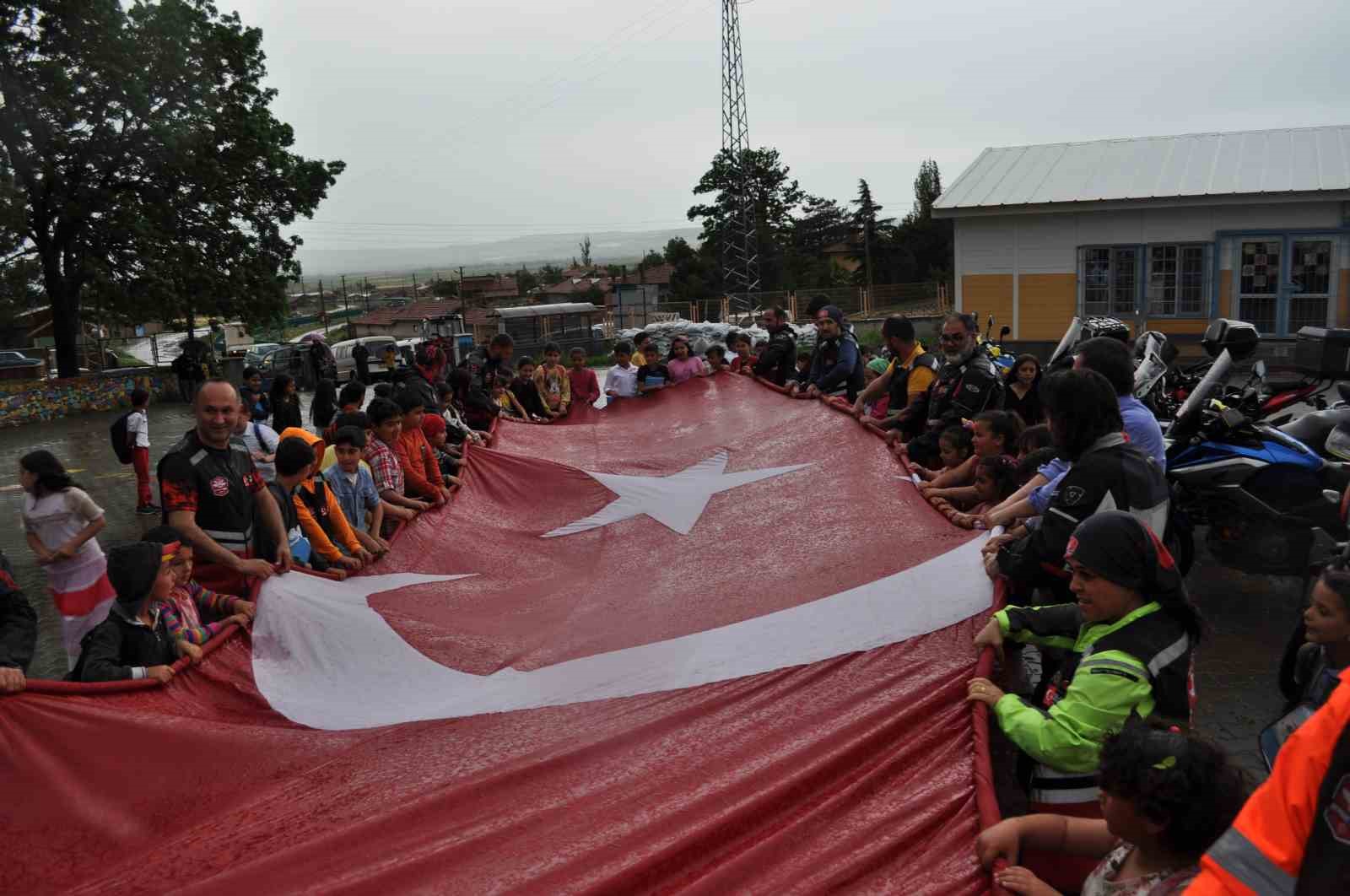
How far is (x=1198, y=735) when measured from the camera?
7.21ft

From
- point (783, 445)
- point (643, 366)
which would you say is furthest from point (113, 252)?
point (783, 445)

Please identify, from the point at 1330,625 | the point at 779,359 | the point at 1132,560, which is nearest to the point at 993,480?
the point at 1330,625

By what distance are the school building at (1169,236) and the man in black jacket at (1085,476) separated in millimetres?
17104

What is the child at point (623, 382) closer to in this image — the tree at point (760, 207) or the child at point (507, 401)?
the child at point (507, 401)

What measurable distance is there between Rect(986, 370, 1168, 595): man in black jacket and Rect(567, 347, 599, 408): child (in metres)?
7.18

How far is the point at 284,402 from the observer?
1042 cm

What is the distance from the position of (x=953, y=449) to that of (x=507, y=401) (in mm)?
6104

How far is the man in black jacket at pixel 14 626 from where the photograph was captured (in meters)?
3.73

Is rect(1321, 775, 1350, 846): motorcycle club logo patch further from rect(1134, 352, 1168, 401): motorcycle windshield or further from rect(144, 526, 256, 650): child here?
rect(1134, 352, 1168, 401): motorcycle windshield

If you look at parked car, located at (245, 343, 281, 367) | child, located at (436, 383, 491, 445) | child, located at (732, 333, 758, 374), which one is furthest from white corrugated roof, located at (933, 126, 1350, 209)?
parked car, located at (245, 343, 281, 367)

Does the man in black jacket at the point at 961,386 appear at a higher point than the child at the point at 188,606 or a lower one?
→ higher

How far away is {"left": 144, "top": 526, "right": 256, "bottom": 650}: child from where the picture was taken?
12.5 ft

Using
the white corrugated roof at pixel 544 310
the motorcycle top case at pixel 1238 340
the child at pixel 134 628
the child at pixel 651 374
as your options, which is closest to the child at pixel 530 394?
the child at pixel 651 374

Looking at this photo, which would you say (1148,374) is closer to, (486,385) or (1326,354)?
(1326,354)
